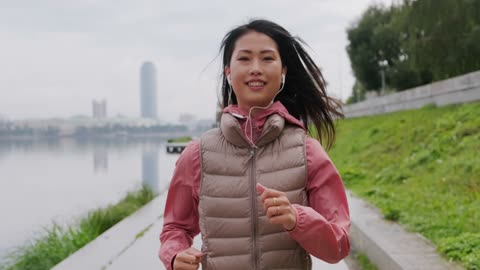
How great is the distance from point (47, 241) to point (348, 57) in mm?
29171

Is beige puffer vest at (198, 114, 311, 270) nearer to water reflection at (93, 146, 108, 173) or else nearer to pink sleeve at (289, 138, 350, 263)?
pink sleeve at (289, 138, 350, 263)

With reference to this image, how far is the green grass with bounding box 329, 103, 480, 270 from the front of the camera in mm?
4609

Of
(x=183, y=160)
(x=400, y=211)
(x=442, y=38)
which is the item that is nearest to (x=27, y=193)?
(x=442, y=38)


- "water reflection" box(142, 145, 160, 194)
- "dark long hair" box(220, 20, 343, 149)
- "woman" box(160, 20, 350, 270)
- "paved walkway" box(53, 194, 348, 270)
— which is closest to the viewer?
"woman" box(160, 20, 350, 270)

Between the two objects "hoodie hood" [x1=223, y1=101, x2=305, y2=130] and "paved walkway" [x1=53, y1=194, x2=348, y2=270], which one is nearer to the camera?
"hoodie hood" [x1=223, y1=101, x2=305, y2=130]

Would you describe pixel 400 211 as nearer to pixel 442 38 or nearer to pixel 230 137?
pixel 230 137

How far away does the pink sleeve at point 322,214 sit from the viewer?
1564 millimetres

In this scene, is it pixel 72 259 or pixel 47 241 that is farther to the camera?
pixel 47 241

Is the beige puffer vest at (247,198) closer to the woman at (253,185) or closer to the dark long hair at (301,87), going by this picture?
the woman at (253,185)

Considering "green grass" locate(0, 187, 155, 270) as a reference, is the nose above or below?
above

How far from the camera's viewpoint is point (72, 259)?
16.4ft

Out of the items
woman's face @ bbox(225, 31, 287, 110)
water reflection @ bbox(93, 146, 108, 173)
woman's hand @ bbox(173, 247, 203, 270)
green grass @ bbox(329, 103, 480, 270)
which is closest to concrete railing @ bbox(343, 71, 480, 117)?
green grass @ bbox(329, 103, 480, 270)

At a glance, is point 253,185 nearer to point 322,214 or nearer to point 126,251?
point 322,214

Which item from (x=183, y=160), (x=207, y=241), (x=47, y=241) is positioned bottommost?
(x=47, y=241)
